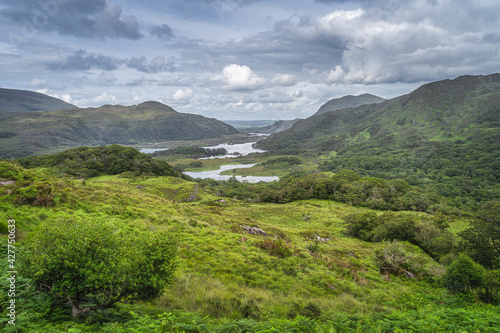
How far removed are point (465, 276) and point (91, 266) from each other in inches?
949

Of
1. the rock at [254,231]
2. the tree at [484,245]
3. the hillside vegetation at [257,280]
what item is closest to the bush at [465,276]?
the hillside vegetation at [257,280]

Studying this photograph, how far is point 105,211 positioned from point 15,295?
681 inches

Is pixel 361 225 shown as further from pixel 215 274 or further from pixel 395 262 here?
pixel 215 274

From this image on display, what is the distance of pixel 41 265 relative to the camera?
7551 millimetres

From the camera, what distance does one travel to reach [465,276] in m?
17.3

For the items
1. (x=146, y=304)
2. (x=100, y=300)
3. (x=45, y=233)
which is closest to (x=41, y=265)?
(x=45, y=233)

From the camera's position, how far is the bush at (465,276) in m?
17.2

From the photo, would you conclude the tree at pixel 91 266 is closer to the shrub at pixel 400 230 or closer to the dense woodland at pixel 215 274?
the dense woodland at pixel 215 274

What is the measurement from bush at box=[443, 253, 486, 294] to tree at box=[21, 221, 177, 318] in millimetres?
21131

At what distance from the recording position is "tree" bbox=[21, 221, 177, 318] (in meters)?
7.80

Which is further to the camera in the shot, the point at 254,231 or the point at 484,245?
the point at 254,231

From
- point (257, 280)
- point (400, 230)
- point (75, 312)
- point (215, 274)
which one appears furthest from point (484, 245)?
point (75, 312)

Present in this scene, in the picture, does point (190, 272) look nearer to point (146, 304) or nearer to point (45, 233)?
point (146, 304)

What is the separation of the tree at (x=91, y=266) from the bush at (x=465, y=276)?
21.1 m
